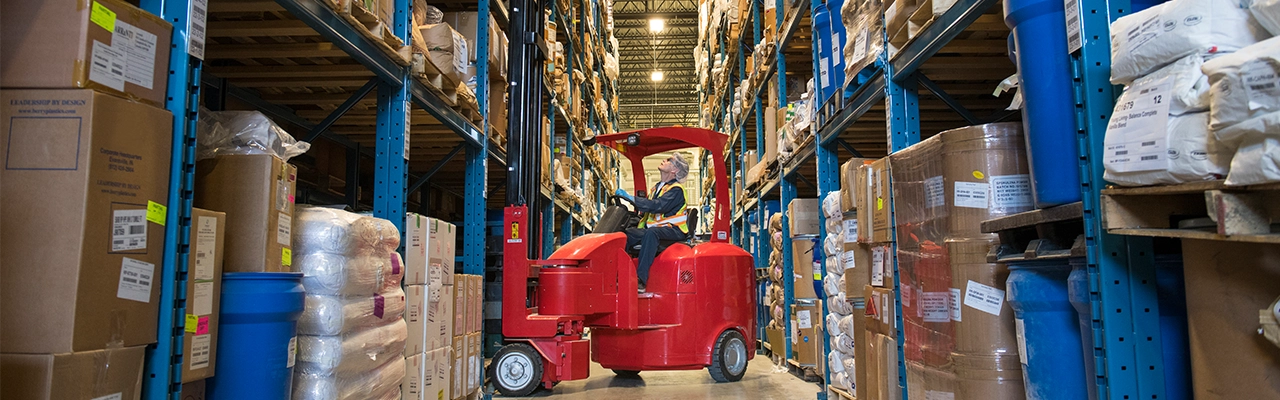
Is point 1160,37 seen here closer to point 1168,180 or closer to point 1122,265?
point 1168,180

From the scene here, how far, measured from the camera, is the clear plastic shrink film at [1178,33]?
1541mm

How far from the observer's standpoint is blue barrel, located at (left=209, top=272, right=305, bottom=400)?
2.40 m

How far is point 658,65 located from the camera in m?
25.0

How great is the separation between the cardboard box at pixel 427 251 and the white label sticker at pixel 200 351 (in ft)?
5.29

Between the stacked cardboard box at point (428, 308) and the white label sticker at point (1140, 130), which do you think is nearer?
the white label sticker at point (1140, 130)

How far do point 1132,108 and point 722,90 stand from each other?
10.4 metres

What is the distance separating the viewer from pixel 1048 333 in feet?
7.76

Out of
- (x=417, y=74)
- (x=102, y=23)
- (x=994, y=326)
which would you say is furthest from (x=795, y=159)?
(x=102, y=23)

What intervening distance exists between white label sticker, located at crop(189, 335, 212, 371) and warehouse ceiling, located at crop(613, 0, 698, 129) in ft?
57.7

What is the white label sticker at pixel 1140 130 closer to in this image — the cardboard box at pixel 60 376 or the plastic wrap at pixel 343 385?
the cardboard box at pixel 60 376

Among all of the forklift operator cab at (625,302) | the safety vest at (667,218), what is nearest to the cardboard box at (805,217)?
the forklift operator cab at (625,302)

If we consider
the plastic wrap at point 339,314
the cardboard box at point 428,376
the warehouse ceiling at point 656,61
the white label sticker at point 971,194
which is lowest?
the cardboard box at point 428,376

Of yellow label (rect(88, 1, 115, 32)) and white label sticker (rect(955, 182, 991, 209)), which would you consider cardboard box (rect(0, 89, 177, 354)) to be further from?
white label sticker (rect(955, 182, 991, 209))

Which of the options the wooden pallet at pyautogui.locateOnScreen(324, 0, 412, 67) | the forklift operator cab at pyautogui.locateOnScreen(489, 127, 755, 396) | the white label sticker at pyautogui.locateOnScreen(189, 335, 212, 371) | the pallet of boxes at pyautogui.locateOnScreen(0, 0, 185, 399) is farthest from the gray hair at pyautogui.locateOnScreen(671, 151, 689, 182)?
the pallet of boxes at pyautogui.locateOnScreen(0, 0, 185, 399)
